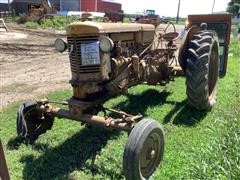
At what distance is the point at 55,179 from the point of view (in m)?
4.18

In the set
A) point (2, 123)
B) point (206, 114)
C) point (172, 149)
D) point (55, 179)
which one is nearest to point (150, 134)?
point (172, 149)

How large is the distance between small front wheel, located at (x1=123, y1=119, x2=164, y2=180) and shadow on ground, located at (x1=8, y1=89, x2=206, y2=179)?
14.6 inches

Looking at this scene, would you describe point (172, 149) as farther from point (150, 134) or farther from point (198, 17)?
point (198, 17)

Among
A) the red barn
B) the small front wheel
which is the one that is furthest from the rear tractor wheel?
the red barn

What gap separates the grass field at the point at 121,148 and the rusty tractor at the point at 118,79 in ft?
0.86

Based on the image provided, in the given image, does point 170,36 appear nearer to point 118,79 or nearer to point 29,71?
point 118,79

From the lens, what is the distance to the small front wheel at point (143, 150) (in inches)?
152

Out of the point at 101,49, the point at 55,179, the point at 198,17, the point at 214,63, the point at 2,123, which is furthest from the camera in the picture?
the point at 198,17

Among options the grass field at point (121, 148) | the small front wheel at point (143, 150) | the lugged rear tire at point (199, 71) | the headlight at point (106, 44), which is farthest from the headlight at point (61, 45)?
the lugged rear tire at point (199, 71)

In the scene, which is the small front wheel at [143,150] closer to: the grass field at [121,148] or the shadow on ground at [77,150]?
the grass field at [121,148]

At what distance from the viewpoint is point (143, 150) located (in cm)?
414

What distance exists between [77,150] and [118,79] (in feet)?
3.72

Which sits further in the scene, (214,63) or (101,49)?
(214,63)

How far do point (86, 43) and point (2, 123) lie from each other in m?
2.32
